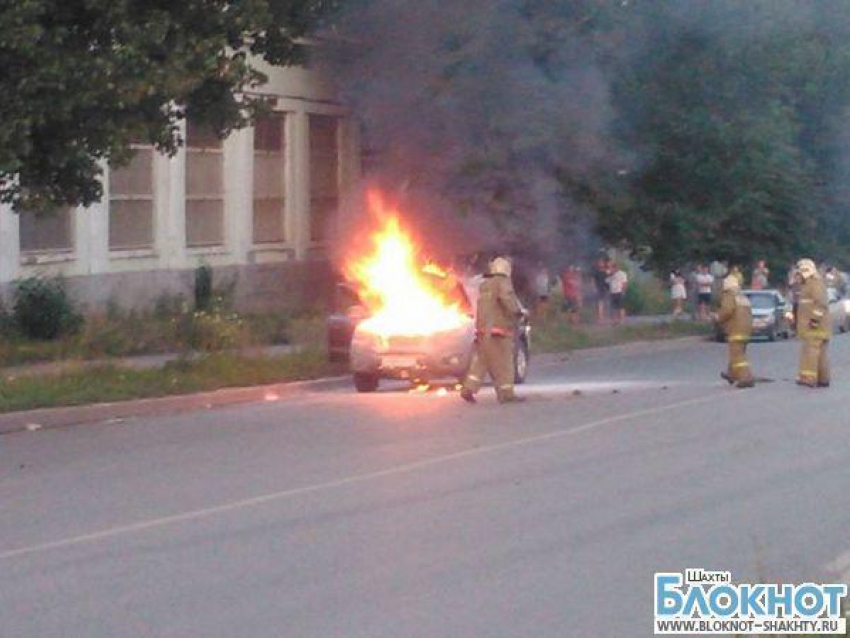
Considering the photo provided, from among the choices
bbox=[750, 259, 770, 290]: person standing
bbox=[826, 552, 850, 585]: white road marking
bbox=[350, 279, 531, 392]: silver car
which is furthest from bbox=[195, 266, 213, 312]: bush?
bbox=[826, 552, 850, 585]: white road marking

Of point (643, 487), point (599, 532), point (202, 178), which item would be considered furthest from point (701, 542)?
point (202, 178)

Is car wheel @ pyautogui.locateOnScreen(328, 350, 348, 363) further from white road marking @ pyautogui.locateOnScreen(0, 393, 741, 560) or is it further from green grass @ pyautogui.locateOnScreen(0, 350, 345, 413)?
white road marking @ pyautogui.locateOnScreen(0, 393, 741, 560)

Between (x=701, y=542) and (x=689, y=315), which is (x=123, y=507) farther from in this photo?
(x=689, y=315)

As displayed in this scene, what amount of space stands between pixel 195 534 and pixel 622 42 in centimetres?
2801

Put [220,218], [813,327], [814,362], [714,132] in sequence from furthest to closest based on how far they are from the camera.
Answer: [714,132] < [220,218] < [814,362] < [813,327]

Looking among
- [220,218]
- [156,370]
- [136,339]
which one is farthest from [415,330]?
[220,218]

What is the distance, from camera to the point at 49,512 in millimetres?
12344

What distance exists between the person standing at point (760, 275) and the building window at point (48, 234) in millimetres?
17496

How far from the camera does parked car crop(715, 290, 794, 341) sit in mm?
40281

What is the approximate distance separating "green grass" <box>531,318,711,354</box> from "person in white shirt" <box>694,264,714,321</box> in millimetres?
1545

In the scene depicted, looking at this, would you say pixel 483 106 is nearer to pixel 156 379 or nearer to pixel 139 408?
pixel 156 379

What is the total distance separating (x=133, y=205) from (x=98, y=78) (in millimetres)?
17686

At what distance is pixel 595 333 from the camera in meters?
37.8

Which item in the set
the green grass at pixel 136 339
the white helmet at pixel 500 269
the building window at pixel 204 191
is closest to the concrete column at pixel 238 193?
the building window at pixel 204 191
